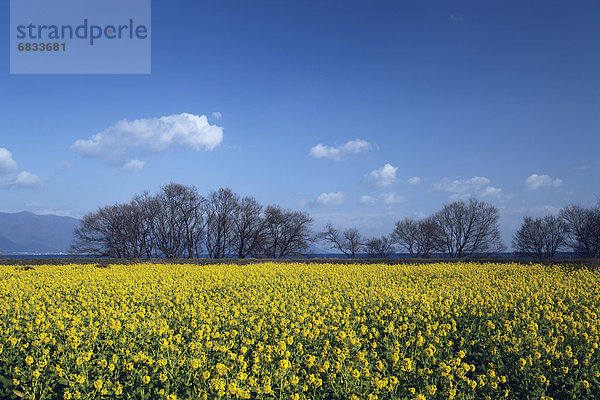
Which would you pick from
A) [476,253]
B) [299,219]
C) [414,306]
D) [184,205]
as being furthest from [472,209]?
[414,306]

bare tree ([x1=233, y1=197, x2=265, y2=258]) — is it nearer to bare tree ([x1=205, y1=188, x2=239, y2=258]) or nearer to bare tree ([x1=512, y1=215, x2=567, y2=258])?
bare tree ([x1=205, y1=188, x2=239, y2=258])

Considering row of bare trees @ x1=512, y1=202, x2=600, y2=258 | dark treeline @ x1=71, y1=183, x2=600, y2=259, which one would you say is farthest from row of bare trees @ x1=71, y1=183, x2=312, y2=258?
row of bare trees @ x1=512, y1=202, x2=600, y2=258

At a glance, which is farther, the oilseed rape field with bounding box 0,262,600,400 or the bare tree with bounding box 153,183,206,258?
the bare tree with bounding box 153,183,206,258

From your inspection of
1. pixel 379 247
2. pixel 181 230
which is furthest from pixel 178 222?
pixel 379 247

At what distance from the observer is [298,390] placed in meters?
4.75

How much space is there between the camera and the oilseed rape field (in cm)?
481

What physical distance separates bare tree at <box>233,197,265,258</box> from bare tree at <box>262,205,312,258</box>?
4.44 feet

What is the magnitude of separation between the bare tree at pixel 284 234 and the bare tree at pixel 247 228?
1352 millimetres

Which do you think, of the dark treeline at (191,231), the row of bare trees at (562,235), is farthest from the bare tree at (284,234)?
the row of bare trees at (562,235)

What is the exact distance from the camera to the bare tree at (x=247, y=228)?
5853cm

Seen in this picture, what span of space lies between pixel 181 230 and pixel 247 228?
1041 centimetres

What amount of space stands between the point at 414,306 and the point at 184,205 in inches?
2131

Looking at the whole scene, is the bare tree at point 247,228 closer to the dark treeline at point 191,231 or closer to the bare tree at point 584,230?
the dark treeline at point 191,231

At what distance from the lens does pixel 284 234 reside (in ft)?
198
